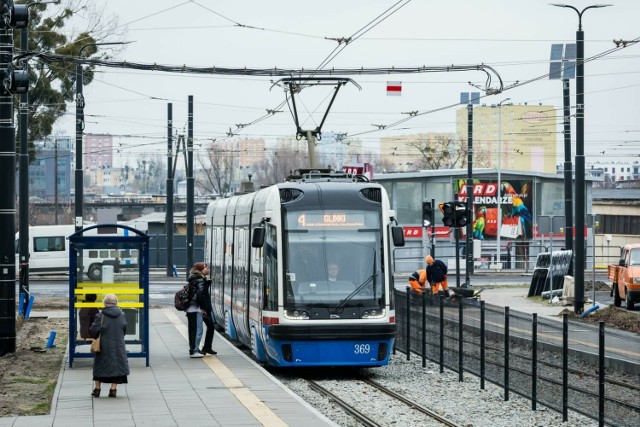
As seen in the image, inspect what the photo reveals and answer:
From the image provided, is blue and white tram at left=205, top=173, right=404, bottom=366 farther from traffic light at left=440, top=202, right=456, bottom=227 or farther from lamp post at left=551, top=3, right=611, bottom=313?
traffic light at left=440, top=202, right=456, bottom=227

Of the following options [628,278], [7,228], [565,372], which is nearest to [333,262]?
[565,372]

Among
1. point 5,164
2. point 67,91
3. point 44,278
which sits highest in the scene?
point 67,91

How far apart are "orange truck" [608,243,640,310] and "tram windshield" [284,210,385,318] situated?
16630mm

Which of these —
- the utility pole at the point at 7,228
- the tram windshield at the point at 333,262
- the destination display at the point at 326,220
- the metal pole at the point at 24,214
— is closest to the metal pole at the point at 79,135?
the metal pole at the point at 24,214

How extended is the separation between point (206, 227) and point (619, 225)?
55.9m

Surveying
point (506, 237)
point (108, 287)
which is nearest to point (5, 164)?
point (108, 287)

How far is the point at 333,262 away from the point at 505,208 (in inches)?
2026

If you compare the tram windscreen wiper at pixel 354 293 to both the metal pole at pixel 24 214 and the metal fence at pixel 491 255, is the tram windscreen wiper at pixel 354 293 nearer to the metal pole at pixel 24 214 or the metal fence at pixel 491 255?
the metal pole at pixel 24 214

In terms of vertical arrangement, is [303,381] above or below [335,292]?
below

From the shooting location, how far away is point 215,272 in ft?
92.9

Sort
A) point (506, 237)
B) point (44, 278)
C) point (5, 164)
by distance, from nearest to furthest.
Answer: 1. point (5, 164)
2. point (44, 278)
3. point (506, 237)

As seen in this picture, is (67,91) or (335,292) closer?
(335,292)

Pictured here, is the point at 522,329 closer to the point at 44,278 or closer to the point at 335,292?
the point at 335,292

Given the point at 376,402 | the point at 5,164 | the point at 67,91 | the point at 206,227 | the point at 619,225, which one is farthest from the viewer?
the point at 619,225
